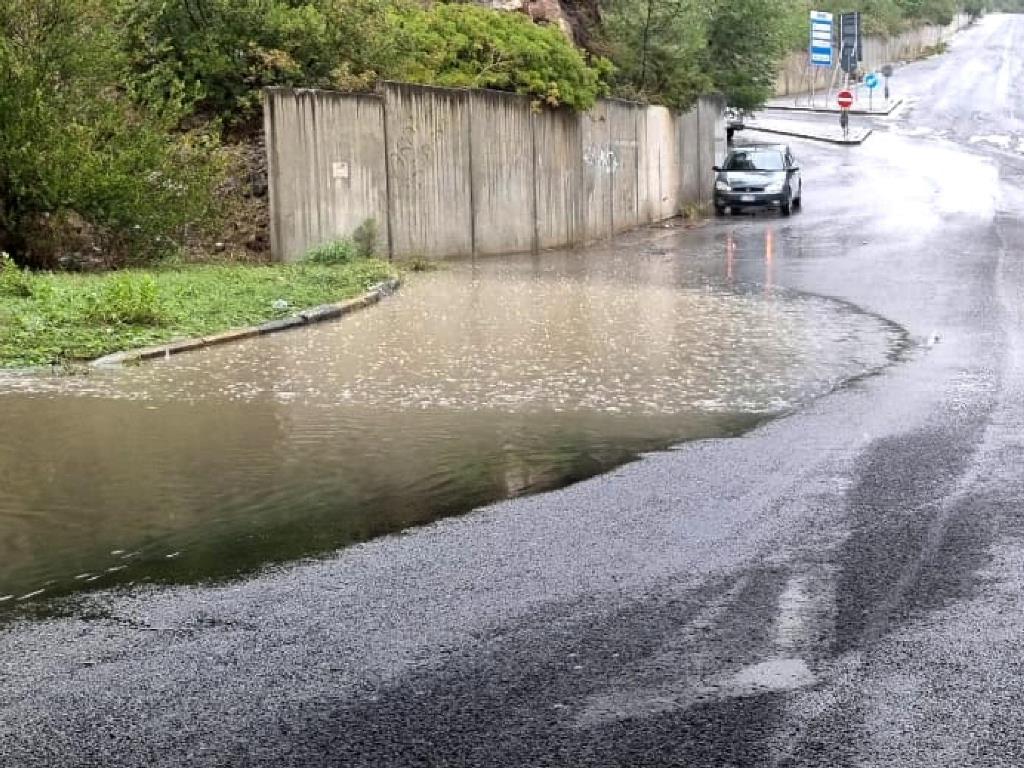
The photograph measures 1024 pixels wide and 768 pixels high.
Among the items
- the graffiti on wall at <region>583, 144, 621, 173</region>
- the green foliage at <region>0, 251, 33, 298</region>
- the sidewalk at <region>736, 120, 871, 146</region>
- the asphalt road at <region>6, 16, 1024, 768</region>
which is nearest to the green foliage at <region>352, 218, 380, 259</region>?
the green foliage at <region>0, 251, 33, 298</region>

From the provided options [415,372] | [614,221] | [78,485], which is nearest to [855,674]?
[78,485]

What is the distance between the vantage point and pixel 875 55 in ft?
346

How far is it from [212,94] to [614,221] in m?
11.6

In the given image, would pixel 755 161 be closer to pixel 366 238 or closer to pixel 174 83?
pixel 366 238

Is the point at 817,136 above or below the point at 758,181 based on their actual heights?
above

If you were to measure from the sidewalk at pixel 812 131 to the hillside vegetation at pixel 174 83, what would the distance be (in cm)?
2716

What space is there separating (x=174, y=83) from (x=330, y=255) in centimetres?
315

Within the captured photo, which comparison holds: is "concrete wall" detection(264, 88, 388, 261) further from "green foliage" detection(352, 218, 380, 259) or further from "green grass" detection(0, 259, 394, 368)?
"green grass" detection(0, 259, 394, 368)

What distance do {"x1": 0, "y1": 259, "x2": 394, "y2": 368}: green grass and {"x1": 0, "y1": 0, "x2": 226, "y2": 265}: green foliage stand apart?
0.82m

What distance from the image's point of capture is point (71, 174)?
16641 mm

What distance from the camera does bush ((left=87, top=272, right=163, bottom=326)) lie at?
1344 cm

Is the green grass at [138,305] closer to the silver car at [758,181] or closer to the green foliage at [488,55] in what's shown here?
the green foliage at [488,55]

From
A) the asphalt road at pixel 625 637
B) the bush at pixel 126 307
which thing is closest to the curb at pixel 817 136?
the bush at pixel 126 307

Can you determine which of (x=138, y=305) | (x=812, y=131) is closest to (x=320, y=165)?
(x=138, y=305)
